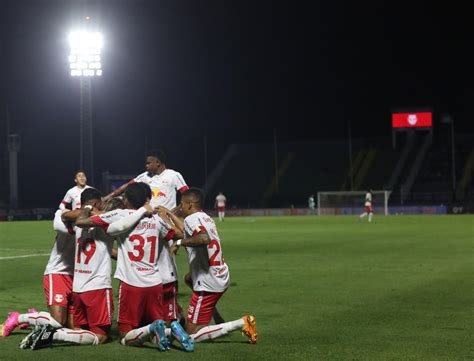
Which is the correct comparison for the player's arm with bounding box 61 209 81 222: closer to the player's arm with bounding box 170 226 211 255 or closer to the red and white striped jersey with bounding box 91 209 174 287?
the red and white striped jersey with bounding box 91 209 174 287

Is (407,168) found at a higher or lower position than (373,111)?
lower

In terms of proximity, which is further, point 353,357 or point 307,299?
point 307,299

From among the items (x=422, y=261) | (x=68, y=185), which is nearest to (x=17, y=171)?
(x=68, y=185)

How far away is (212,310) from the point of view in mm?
8906

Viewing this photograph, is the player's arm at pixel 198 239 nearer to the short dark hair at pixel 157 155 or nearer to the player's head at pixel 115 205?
the player's head at pixel 115 205

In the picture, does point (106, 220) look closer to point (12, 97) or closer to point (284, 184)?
point (12, 97)

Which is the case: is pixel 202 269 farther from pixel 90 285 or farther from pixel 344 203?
pixel 344 203

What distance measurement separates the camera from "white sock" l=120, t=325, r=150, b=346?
8234 mm

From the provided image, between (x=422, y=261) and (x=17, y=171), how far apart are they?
5567 cm

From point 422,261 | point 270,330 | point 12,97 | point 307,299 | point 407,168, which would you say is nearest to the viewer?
point 270,330

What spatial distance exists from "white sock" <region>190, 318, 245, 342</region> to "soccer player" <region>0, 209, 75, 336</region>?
1.62 metres

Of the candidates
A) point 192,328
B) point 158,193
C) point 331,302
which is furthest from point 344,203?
point 192,328

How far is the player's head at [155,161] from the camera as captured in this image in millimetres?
11297

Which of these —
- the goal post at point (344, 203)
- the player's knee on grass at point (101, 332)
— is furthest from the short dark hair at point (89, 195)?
the goal post at point (344, 203)
